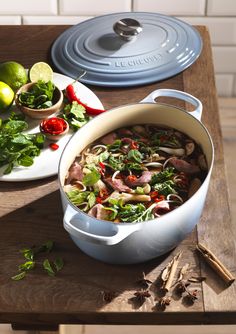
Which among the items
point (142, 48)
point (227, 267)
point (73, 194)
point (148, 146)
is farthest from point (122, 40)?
point (227, 267)

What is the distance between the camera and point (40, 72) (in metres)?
1.55

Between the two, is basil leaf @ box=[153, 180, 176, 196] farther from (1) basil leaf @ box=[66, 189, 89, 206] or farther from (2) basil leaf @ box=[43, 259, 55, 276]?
(2) basil leaf @ box=[43, 259, 55, 276]

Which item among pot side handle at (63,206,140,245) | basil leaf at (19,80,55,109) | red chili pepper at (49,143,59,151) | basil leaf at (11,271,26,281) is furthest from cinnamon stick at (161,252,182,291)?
basil leaf at (19,80,55,109)

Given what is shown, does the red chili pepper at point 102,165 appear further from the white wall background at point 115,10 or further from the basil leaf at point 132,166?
the white wall background at point 115,10

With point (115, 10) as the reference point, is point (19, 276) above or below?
above

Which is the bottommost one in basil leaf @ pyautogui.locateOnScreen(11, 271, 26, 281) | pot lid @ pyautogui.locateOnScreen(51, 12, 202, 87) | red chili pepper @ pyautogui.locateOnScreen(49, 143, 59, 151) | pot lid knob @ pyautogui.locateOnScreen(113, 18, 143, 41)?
basil leaf @ pyautogui.locateOnScreen(11, 271, 26, 281)

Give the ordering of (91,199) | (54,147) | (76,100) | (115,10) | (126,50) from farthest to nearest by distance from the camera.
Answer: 1. (115,10)
2. (126,50)
3. (76,100)
4. (54,147)
5. (91,199)

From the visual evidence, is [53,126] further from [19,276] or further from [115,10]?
[115,10]

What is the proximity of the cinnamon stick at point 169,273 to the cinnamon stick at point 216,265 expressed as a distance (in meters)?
0.04

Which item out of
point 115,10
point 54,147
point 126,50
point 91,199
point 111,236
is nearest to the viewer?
point 111,236

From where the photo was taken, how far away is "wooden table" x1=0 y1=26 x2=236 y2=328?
1097 millimetres

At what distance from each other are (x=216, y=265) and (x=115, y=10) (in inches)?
64.8

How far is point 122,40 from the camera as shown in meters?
1.68

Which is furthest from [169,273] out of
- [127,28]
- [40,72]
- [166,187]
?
[127,28]
